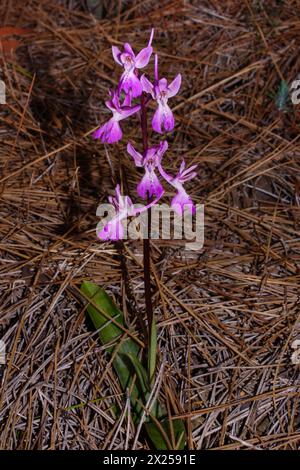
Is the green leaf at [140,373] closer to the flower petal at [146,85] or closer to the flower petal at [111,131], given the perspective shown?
the flower petal at [111,131]

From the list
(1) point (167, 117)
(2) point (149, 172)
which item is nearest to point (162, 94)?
(1) point (167, 117)

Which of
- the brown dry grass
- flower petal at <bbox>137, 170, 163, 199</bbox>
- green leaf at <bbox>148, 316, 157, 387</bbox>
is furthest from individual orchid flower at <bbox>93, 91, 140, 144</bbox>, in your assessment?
the brown dry grass

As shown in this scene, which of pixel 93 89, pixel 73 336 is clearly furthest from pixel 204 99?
pixel 73 336

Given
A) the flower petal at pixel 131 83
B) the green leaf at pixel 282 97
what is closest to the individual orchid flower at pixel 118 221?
the flower petal at pixel 131 83

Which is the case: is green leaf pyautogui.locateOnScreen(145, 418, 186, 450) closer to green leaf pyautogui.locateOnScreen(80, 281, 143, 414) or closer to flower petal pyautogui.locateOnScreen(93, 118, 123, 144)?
green leaf pyautogui.locateOnScreen(80, 281, 143, 414)

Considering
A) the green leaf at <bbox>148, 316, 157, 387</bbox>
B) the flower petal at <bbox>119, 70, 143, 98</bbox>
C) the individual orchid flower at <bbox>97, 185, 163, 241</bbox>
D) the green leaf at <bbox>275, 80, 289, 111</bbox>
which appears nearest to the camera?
the flower petal at <bbox>119, 70, 143, 98</bbox>

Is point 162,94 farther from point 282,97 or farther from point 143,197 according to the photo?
point 282,97

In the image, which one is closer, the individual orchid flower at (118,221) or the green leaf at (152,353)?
the individual orchid flower at (118,221)
